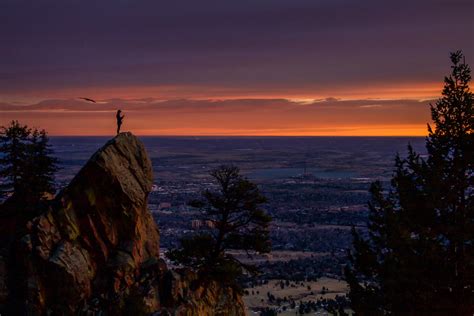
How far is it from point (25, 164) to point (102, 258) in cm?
939

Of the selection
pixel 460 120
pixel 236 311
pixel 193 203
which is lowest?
pixel 236 311

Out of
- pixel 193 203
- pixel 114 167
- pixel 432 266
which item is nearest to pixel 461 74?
pixel 432 266

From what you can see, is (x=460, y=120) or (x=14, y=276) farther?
(x=14, y=276)

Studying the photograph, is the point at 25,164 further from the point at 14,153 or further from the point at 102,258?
the point at 102,258

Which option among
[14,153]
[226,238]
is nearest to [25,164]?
[14,153]

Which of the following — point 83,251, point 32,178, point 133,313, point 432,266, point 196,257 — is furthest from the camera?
point 32,178

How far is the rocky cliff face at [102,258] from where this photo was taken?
27391mm

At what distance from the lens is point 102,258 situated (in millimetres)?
29578

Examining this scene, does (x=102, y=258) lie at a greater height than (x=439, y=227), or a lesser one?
lesser

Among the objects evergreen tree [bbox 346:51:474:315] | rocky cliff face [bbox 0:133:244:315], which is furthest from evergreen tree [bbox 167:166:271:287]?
evergreen tree [bbox 346:51:474:315]

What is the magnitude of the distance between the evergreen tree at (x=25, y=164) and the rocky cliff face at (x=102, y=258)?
5022mm

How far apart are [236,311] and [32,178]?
48.3ft

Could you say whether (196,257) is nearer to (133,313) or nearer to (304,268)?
(133,313)

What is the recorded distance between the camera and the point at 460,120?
24109 mm
